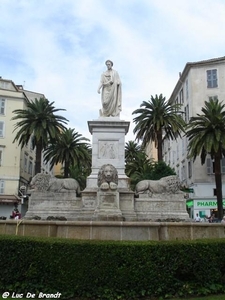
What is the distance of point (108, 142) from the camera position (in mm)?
15094

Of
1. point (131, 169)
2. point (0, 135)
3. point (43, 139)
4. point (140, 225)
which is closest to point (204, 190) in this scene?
point (131, 169)

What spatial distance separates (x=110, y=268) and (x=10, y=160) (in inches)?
1730

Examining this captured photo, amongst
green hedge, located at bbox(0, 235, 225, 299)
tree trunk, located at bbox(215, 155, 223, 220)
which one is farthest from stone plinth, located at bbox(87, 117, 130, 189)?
tree trunk, located at bbox(215, 155, 223, 220)

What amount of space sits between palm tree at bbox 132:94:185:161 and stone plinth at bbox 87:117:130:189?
22.6 metres

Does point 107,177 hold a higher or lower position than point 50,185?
higher

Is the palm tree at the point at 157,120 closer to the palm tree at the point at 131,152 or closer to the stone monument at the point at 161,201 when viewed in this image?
the palm tree at the point at 131,152

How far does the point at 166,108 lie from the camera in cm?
3897

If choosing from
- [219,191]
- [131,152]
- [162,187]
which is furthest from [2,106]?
[162,187]

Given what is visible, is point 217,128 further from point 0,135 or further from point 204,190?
point 0,135

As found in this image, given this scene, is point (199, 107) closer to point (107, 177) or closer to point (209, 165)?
point (209, 165)

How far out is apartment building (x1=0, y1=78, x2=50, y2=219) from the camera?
4559cm

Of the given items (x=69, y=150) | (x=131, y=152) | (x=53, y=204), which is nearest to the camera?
(x=53, y=204)

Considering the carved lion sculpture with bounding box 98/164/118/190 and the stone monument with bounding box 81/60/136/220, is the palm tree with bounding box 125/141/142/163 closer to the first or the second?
the stone monument with bounding box 81/60/136/220

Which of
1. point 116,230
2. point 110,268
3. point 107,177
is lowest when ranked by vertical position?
point 110,268
